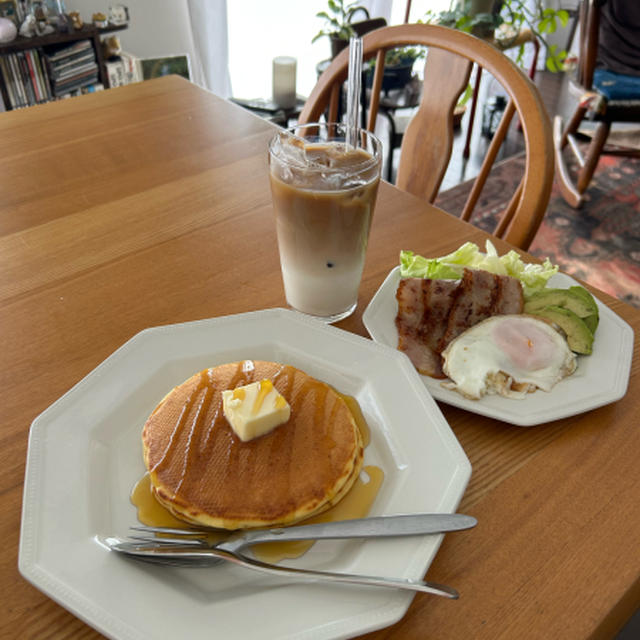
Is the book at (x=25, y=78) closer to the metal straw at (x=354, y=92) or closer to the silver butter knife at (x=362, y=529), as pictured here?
the metal straw at (x=354, y=92)

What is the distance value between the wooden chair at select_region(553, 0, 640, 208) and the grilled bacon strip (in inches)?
89.4

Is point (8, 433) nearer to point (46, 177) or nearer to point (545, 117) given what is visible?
point (46, 177)

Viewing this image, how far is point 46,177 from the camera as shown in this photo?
111cm

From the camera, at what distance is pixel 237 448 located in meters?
0.56

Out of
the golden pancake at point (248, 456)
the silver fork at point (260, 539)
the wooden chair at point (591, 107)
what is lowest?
the wooden chair at point (591, 107)

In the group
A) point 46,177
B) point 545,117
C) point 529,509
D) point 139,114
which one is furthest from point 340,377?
point 139,114

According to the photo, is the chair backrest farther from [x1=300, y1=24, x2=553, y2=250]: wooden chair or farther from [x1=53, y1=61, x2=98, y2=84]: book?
[x1=53, y1=61, x2=98, y2=84]: book

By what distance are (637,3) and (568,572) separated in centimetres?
323

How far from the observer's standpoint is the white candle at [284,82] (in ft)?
9.50

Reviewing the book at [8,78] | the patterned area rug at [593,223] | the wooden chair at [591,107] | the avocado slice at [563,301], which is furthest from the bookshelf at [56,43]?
the avocado slice at [563,301]

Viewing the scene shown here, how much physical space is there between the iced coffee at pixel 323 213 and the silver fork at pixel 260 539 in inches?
14.1

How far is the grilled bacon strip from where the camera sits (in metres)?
0.74

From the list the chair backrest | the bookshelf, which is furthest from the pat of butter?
the chair backrest

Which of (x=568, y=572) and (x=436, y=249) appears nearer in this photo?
(x=568, y=572)
